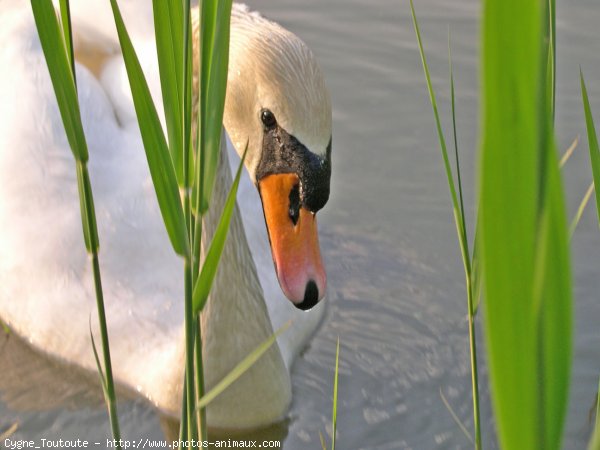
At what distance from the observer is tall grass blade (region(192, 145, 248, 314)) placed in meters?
1.38

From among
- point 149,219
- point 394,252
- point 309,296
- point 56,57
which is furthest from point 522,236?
point 394,252

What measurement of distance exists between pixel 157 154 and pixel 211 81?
116 mm

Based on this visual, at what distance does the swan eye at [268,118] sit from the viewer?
8.66 ft

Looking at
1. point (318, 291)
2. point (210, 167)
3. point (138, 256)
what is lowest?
point (138, 256)

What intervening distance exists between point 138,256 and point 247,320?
47 cm

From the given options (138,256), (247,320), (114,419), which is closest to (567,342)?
(114,419)

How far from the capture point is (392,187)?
14.8 feet

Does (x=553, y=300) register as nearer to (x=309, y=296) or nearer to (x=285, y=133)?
(x=285, y=133)

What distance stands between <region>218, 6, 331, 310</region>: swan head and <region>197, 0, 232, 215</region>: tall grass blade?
112 centimetres

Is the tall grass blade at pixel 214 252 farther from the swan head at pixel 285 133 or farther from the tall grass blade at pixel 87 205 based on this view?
the swan head at pixel 285 133

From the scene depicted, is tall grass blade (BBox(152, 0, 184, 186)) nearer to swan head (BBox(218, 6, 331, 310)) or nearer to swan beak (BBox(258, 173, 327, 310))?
swan head (BBox(218, 6, 331, 310))

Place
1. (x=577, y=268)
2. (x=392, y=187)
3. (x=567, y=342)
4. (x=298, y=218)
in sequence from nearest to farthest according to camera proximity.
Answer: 1. (x=567, y=342)
2. (x=298, y=218)
3. (x=577, y=268)
4. (x=392, y=187)

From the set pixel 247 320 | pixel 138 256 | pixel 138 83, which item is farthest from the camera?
pixel 138 256

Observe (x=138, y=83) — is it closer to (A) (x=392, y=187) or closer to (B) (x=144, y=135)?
(B) (x=144, y=135)
